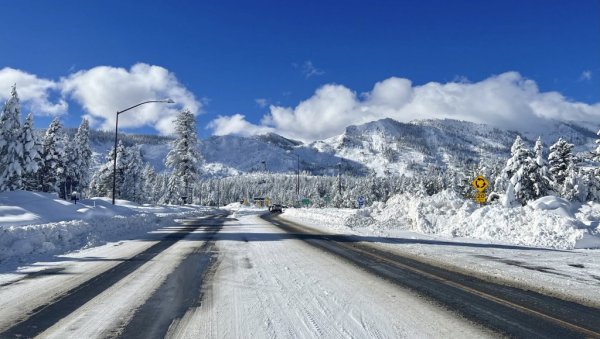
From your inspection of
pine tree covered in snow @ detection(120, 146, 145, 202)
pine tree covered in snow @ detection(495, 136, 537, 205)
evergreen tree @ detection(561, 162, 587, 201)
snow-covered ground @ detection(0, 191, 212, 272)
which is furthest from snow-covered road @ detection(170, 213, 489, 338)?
pine tree covered in snow @ detection(120, 146, 145, 202)

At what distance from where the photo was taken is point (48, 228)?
14594 mm

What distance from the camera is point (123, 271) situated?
9.27 meters

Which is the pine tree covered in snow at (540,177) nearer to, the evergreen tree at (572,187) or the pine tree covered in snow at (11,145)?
the evergreen tree at (572,187)

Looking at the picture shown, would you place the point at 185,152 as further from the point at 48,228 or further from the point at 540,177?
the point at 48,228

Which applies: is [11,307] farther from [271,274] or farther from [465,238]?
[465,238]

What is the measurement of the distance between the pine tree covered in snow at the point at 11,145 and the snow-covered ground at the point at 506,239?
136 feet

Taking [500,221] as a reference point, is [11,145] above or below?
above

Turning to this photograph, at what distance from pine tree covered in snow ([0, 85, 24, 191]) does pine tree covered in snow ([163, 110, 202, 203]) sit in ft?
61.9

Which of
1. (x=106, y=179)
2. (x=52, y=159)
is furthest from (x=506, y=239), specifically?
(x=106, y=179)

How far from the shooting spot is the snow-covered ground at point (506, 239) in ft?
30.4

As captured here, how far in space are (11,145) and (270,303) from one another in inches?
2150

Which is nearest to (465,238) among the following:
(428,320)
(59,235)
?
(428,320)

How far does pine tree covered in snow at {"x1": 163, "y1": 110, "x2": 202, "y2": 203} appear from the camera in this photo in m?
62.6

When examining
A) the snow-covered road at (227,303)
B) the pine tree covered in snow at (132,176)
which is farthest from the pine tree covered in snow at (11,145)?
the snow-covered road at (227,303)
